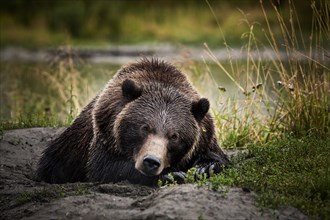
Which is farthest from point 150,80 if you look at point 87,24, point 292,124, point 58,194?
point 87,24

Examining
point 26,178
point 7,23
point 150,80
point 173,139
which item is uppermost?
point 7,23

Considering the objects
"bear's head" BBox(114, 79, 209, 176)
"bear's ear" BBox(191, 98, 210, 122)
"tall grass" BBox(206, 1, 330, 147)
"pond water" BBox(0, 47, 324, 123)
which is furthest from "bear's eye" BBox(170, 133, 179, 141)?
A: "pond water" BBox(0, 47, 324, 123)

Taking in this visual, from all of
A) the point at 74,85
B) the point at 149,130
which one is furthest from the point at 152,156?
the point at 74,85

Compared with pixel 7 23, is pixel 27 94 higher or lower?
lower

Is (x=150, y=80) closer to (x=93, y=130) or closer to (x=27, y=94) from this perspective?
(x=93, y=130)

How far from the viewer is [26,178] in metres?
7.34

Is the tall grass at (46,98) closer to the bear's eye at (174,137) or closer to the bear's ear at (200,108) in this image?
the bear's ear at (200,108)

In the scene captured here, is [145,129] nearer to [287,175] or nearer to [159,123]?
[159,123]

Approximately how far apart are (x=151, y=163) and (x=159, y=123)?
51 cm

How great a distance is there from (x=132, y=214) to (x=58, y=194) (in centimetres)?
108

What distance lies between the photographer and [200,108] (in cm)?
647

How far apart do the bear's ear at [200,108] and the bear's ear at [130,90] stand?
1.75ft

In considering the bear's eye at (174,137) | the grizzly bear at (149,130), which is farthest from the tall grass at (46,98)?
the bear's eye at (174,137)

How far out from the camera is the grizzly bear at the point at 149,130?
6.11 m
